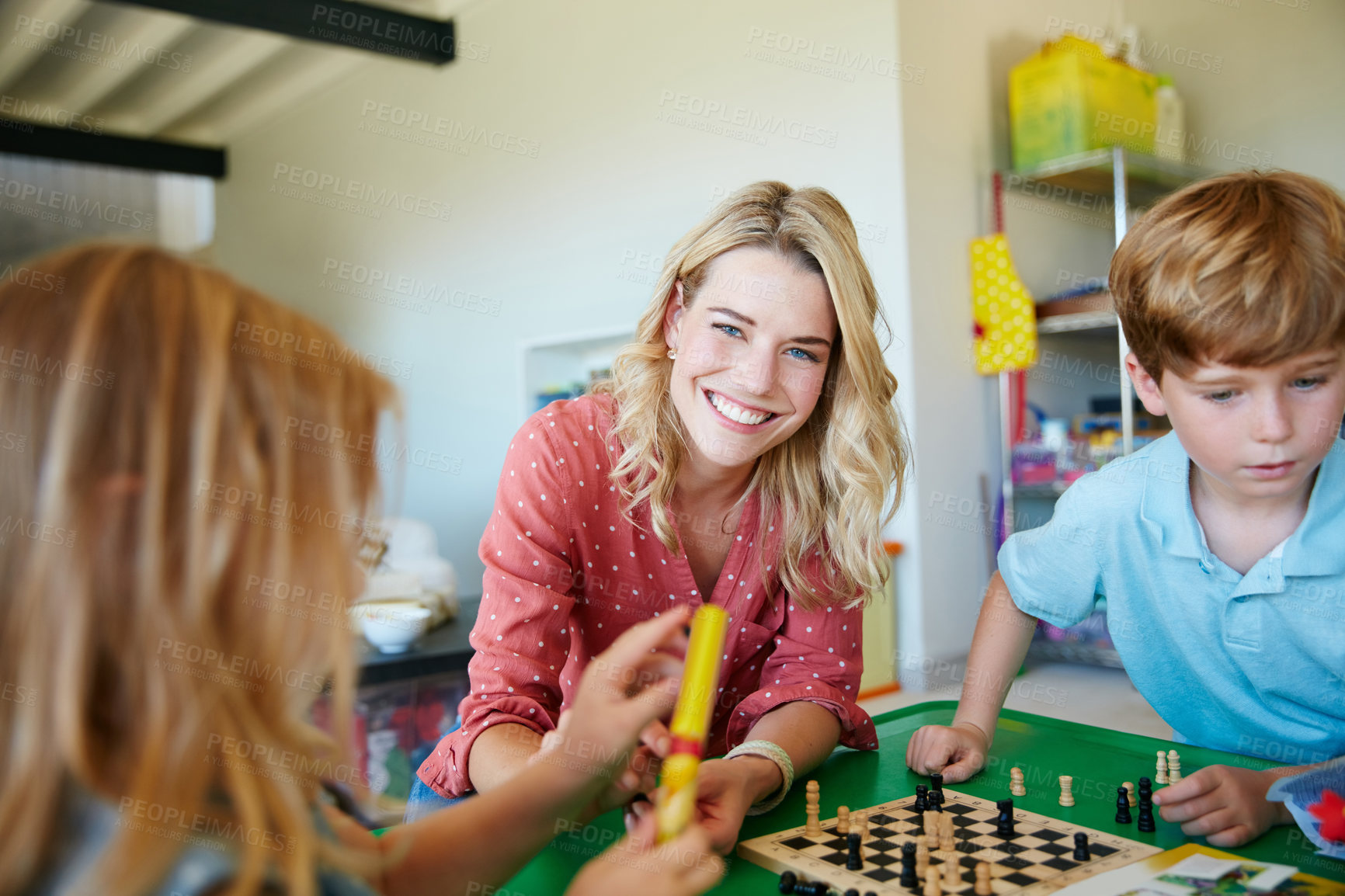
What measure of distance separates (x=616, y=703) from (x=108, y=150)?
7965mm

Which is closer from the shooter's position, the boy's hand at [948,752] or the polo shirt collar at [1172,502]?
the boy's hand at [948,752]

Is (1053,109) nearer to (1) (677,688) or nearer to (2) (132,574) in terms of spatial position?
(1) (677,688)

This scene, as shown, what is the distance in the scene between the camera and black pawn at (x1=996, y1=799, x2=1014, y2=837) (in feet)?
3.15

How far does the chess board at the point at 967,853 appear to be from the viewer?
852 millimetres
